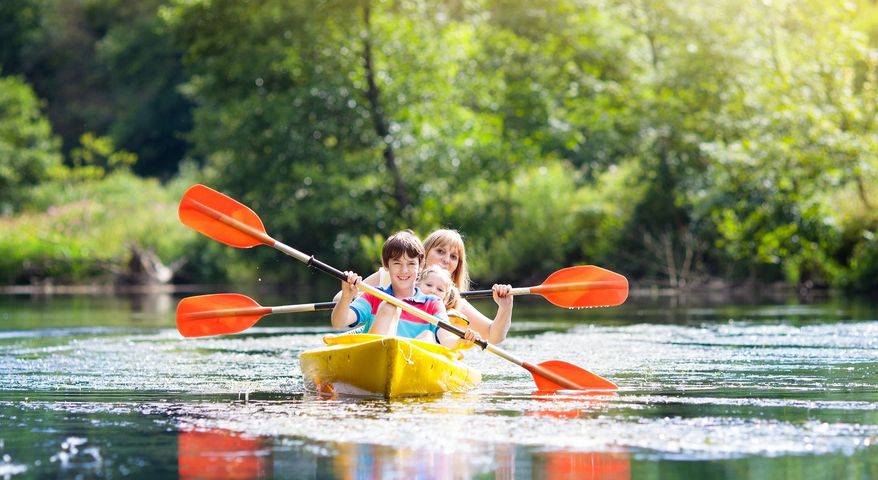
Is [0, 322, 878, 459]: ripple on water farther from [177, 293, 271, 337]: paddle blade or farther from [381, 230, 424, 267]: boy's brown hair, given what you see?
[381, 230, 424, 267]: boy's brown hair

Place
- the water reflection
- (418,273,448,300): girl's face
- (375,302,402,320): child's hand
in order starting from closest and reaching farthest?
the water reflection, (375,302,402,320): child's hand, (418,273,448,300): girl's face

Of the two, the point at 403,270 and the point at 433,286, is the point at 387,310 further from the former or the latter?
the point at 433,286

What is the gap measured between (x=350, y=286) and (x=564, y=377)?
4.57ft

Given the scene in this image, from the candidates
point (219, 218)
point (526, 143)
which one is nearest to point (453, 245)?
point (219, 218)

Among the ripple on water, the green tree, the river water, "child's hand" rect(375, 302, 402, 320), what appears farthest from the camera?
the green tree

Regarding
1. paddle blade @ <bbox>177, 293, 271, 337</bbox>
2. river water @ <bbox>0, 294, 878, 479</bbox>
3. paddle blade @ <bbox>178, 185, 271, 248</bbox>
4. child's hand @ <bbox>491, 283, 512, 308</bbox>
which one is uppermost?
paddle blade @ <bbox>178, 185, 271, 248</bbox>

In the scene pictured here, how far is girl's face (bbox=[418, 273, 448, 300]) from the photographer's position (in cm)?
830

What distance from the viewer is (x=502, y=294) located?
27.7ft

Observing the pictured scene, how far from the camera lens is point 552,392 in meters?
8.00

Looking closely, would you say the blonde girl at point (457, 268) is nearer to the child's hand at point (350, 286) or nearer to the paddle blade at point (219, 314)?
the child's hand at point (350, 286)

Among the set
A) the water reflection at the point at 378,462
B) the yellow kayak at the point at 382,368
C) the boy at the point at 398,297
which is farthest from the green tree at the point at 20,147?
the water reflection at the point at 378,462

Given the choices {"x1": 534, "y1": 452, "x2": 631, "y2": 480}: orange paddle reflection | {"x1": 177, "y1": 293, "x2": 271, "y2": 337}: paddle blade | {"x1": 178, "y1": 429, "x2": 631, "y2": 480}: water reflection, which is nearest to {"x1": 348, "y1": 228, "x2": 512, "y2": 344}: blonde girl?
{"x1": 177, "y1": 293, "x2": 271, "y2": 337}: paddle blade

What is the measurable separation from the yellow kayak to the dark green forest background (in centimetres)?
1242

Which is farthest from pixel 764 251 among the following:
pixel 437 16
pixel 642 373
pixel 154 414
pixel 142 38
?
pixel 142 38
